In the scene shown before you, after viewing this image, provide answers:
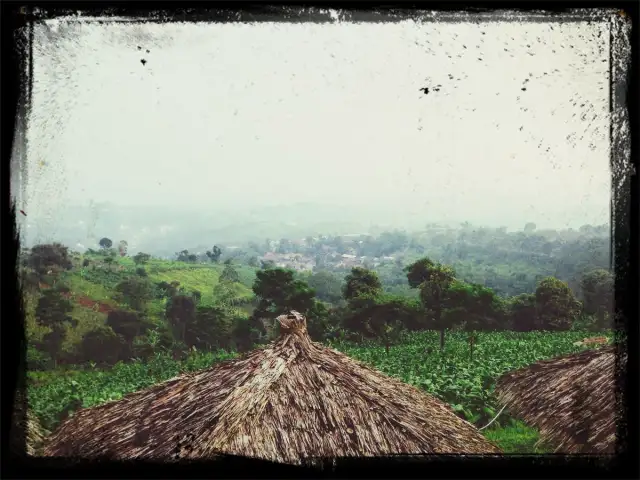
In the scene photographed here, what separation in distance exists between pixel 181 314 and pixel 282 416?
1.31 meters

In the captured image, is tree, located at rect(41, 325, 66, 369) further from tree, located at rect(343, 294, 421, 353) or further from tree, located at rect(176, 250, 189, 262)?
tree, located at rect(343, 294, 421, 353)

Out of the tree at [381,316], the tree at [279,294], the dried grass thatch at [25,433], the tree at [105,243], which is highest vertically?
the tree at [105,243]

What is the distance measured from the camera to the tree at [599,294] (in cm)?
527

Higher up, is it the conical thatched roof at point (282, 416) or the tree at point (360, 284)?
the tree at point (360, 284)

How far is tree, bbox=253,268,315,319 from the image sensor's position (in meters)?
5.34

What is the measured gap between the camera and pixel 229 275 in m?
5.39

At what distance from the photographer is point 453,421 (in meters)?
5.05

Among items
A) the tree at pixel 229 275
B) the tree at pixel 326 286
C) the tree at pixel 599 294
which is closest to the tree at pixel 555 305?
the tree at pixel 599 294

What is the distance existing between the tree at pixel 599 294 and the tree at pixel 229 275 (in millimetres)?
2977

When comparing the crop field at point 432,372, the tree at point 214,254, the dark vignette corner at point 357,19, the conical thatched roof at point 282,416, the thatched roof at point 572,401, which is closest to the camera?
the conical thatched roof at point 282,416

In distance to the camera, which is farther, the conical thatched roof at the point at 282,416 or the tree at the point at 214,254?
the tree at the point at 214,254

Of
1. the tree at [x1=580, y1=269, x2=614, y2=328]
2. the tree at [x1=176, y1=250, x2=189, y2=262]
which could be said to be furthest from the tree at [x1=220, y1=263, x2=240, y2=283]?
the tree at [x1=580, y1=269, x2=614, y2=328]

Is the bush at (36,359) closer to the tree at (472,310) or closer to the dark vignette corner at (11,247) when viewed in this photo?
the dark vignette corner at (11,247)

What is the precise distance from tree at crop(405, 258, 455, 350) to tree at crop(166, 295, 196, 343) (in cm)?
189
